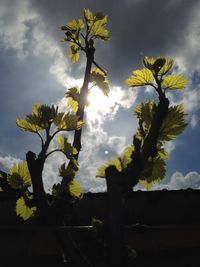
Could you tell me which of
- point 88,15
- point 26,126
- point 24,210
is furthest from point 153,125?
point 88,15

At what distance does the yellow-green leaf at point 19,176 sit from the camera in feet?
10.7

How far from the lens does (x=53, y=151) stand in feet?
11.1

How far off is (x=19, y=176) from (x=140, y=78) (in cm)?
135

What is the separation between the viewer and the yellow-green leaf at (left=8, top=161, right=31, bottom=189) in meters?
3.28

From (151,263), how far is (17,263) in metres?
1.85

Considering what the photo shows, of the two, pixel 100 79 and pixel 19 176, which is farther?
pixel 100 79

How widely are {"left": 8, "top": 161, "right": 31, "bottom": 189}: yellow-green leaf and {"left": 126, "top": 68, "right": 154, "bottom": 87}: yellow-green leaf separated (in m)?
1.18

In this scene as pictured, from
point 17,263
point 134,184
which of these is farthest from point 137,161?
point 17,263

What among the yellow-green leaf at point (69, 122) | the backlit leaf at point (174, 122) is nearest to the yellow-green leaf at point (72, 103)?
the yellow-green leaf at point (69, 122)

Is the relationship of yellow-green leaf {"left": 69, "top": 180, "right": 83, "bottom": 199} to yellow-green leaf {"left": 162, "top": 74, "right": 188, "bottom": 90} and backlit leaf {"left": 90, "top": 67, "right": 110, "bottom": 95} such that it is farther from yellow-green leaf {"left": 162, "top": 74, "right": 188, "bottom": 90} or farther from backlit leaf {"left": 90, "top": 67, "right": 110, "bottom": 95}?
backlit leaf {"left": 90, "top": 67, "right": 110, "bottom": 95}

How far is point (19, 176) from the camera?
3.29 metres

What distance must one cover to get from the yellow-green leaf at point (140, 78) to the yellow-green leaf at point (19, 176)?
1.18m

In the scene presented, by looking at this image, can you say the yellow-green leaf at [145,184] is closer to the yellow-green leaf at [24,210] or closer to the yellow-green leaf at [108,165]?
the yellow-green leaf at [108,165]

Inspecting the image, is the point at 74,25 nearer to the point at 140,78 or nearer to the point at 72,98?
the point at 72,98
